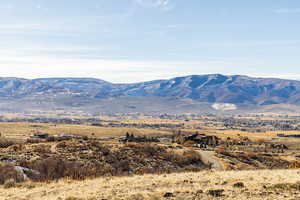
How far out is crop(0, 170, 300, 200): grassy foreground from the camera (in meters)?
16.8

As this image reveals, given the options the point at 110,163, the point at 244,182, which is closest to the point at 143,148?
the point at 110,163

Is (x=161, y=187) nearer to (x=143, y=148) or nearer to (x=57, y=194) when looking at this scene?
(x=57, y=194)

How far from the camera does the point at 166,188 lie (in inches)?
730

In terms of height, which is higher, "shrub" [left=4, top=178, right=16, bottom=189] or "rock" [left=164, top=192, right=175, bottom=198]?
"rock" [left=164, top=192, right=175, bottom=198]

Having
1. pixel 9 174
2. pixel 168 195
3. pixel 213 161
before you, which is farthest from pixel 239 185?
pixel 213 161

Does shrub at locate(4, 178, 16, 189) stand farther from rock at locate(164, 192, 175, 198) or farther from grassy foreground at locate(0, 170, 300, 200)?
rock at locate(164, 192, 175, 198)

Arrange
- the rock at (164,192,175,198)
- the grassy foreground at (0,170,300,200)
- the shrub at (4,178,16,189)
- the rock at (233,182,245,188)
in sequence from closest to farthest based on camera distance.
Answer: the grassy foreground at (0,170,300,200)
the rock at (164,192,175,198)
the rock at (233,182,245,188)
the shrub at (4,178,16,189)

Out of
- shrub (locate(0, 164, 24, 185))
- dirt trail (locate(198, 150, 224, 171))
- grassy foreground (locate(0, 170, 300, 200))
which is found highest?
grassy foreground (locate(0, 170, 300, 200))

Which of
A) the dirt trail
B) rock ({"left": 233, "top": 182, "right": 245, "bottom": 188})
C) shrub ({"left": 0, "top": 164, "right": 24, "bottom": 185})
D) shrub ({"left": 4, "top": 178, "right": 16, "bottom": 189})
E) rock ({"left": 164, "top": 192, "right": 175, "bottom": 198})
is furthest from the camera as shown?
the dirt trail

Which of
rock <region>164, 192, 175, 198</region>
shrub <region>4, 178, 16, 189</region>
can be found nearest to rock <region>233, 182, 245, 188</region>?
rock <region>164, 192, 175, 198</region>

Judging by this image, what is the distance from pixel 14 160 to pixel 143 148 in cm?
1642

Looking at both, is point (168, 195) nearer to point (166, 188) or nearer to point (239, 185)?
point (166, 188)

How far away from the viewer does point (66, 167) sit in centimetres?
2616

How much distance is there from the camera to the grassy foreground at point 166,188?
16.8m
